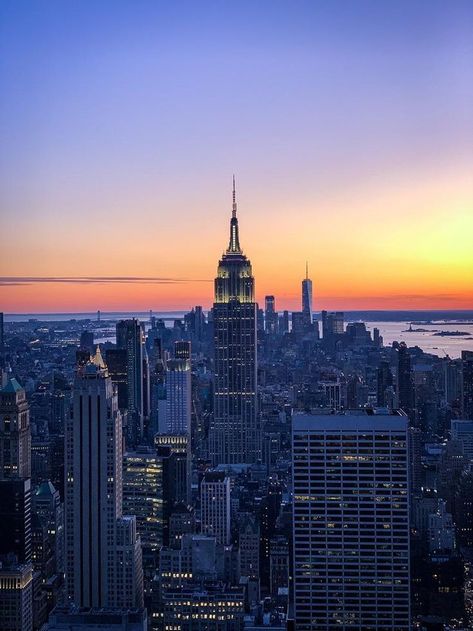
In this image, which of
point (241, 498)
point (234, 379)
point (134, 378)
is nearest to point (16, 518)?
point (241, 498)

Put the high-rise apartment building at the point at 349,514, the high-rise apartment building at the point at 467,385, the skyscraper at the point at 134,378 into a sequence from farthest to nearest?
1. the skyscraper at the point at 134,378
2. the high-rise apartment building at the point at 467,385
3. the high-rise apartment building at the point at 349,514

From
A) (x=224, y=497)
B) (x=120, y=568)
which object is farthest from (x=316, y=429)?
(x=224, y=497)

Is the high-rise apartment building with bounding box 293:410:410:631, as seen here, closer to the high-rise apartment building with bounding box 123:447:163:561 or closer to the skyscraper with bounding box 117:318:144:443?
the high-rise apartment building with bounding box 123:447:163:561

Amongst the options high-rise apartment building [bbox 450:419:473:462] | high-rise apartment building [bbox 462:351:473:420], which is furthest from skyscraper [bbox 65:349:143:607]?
high-rise apartment building [bbox 450:419:473:462]

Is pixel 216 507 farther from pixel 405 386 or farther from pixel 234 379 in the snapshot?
pixel 234 379

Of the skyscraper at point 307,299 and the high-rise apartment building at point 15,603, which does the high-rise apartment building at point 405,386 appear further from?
the high-rise apartment building at point 15,603

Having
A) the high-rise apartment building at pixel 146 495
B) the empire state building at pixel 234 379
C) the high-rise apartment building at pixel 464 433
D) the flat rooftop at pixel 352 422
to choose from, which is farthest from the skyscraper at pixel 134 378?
the high-rise apartment building at pixel 464 433

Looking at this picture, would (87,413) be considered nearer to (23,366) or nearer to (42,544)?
(42,544)
